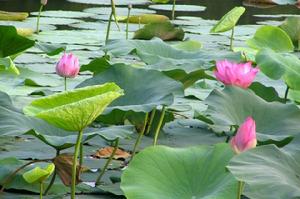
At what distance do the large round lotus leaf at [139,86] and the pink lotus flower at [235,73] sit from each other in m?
0.10

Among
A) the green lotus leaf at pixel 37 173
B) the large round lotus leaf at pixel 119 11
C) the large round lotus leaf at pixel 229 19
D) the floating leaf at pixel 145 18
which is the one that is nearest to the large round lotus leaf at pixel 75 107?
the green lotus leaf at pixel 37 173

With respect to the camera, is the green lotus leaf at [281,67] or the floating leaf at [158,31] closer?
the green lotus leaf at [281,67]

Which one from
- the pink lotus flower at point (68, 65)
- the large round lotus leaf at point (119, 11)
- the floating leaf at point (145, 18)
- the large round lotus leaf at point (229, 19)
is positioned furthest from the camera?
the large round lotus leaf at point (119, 11)

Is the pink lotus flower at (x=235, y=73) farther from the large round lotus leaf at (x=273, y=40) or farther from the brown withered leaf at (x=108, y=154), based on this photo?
the large round lotus leaf at (x=273, y=40)

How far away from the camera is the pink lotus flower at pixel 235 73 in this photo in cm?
159

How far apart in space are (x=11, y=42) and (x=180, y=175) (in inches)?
29.8

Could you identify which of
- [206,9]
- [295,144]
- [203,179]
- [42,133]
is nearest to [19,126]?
[42,133]

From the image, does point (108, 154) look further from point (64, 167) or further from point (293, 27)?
point (293, 27)

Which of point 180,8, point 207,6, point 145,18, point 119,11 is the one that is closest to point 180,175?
point 145,18

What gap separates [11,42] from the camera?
1.98m

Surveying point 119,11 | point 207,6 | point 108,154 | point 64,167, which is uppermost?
point 64,167

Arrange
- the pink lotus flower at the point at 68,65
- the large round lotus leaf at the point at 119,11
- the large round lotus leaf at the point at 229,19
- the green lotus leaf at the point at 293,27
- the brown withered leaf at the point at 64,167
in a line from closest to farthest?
the brown withered leaf at the point at 64,167 → the pink lotus flower at the point at 68,65 → the large round lotus leaf at the point at 229,19 → the green lotus leaf at the point at 293,27 → the large round lotus leaf at the point at 119,11

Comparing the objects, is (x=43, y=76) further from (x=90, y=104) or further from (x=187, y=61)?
(x=90, y=104)

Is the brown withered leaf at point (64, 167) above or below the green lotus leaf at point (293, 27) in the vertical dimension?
above
